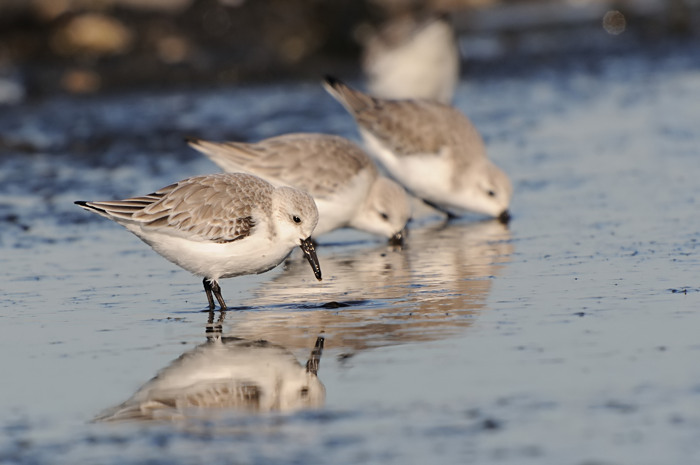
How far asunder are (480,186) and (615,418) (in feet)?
18.2

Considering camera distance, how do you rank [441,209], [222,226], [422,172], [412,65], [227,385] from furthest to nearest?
[412,65] < [441,209] < [422,172] < [222,226] < [227,385]

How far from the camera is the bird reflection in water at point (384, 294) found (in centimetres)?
630

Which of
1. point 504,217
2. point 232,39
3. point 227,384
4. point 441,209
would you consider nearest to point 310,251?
point 227,384

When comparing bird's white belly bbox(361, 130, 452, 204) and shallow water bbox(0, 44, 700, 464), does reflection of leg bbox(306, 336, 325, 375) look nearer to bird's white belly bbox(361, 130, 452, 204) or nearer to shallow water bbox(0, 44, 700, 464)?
shallow water bbox(0, 44, 700, 464)

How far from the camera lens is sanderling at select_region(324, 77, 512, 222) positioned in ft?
33.5

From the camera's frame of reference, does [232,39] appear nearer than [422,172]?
No

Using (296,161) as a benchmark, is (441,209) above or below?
below

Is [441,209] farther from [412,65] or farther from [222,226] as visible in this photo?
[412,65]

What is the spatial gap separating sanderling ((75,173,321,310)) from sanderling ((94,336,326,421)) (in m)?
0.87

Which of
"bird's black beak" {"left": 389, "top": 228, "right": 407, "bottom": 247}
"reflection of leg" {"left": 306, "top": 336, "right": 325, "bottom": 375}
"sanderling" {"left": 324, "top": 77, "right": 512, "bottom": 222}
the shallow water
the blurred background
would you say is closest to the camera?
the shallow water

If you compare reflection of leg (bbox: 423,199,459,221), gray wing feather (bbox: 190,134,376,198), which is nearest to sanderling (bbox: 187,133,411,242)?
gray wing feather (bbox: 190,134,376,198)

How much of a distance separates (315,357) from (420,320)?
2.78 ft

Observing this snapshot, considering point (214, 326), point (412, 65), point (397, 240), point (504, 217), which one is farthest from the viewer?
point (412, 65)

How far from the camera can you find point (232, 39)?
22.5m
